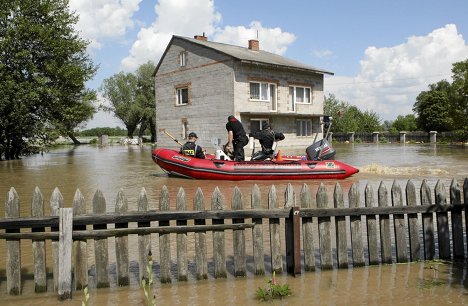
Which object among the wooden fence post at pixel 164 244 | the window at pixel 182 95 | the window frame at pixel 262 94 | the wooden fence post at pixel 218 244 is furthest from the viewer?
the window at pixel 182 95

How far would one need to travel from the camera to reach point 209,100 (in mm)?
33094

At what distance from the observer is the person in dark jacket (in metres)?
15.6

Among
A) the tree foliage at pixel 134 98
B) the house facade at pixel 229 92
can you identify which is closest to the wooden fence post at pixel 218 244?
the house facade at pixel 229 92

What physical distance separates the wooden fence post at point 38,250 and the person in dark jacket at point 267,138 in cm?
1131

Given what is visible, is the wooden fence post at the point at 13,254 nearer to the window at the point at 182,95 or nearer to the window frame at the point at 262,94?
the window frame at the point at 262,94

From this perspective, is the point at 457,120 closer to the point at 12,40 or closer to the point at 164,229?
the point at 12,40

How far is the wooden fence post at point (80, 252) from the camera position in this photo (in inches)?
177

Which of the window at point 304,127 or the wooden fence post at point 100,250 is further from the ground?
the window at point 304,127

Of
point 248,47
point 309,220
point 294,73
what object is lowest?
point 309,220

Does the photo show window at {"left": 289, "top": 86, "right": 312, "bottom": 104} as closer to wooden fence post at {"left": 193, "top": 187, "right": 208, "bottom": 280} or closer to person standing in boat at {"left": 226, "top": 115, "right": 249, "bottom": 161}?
person standing in boat at {"left": 226, "top": 115, "right": 249, "bottom": 161}

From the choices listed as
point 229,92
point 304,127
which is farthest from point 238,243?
point 304,127

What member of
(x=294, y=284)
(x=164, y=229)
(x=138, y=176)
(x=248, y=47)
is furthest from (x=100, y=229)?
(x=248, y=47)

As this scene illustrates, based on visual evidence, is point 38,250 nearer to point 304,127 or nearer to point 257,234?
point 257,234

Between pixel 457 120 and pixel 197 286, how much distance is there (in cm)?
5593
